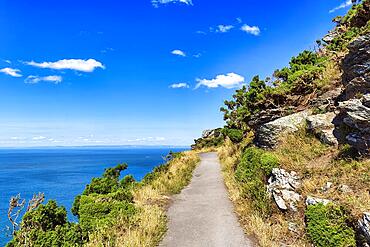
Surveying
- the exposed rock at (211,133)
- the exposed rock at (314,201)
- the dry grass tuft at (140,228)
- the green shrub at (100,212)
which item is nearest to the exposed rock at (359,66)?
the exposed rock at (314,201)

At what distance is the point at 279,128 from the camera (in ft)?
43.3

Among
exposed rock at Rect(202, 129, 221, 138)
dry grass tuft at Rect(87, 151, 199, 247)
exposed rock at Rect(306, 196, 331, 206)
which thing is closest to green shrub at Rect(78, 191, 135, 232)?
dry grass tuft at Rect(87, 151, 199, 247)

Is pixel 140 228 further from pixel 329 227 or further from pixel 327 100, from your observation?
pixel 327 100

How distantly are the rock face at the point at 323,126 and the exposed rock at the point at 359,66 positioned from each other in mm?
1701

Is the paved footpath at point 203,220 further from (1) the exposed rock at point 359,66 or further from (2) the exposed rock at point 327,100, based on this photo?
Answer: (2) the exposed rock at point 327,100

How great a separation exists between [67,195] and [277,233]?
43512mm

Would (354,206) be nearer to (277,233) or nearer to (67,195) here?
(277,233)

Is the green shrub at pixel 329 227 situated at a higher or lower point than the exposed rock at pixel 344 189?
lower

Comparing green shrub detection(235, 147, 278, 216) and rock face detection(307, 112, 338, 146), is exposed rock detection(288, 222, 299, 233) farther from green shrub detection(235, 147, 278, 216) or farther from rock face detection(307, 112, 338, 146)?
rock face detection(307, 112, 338, 146)


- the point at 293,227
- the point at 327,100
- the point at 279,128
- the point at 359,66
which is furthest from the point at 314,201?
the point at 327,100

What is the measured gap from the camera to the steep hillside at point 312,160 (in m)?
6.96

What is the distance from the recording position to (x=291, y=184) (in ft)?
30.3

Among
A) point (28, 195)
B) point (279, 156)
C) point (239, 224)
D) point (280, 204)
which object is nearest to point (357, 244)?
point (280, 204)

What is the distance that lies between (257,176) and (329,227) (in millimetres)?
5306
